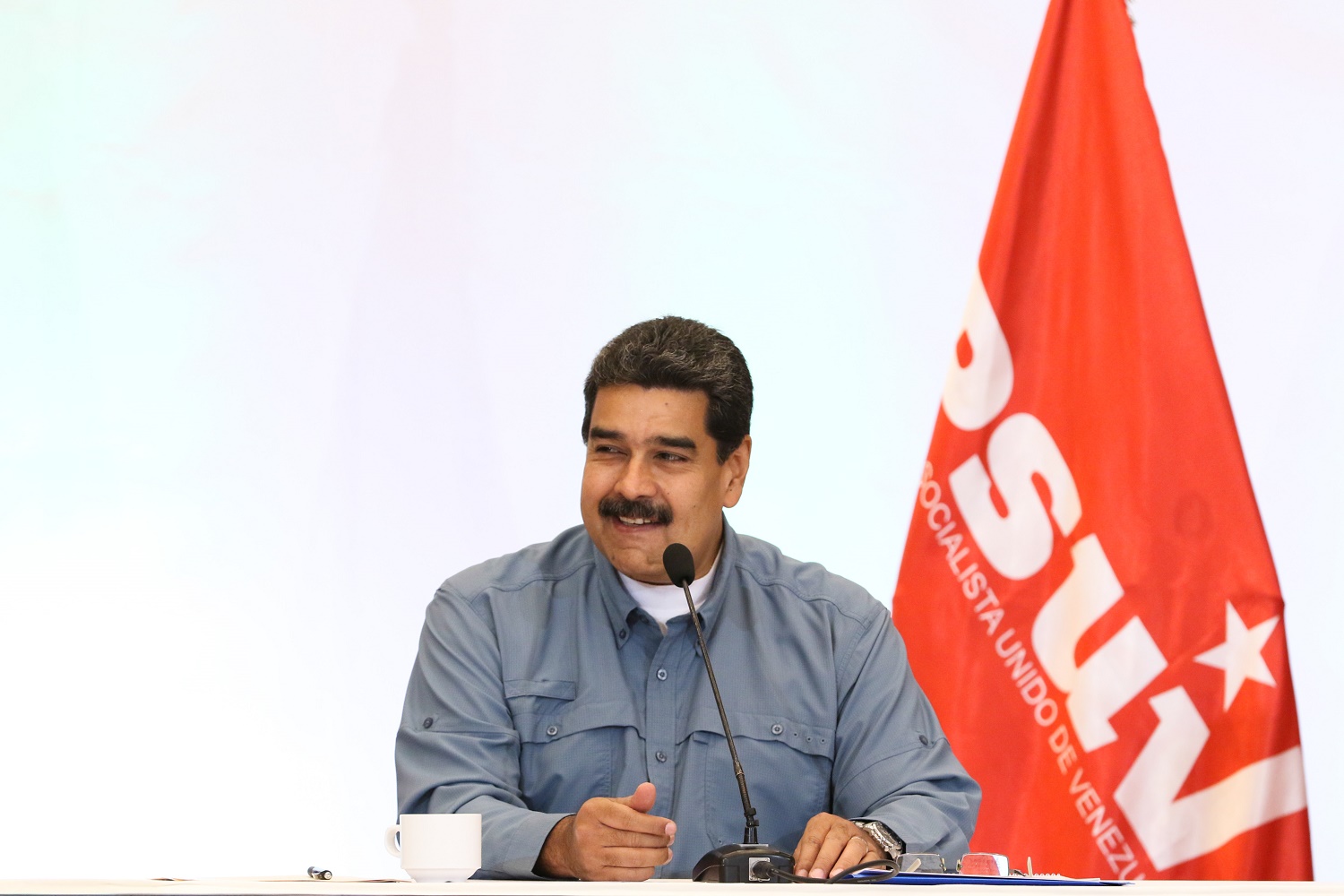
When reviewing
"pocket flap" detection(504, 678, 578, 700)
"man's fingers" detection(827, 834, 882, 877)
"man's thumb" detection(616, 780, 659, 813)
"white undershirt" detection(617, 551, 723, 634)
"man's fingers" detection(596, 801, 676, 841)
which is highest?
"white undershirt" detection(617, 551, 723, 634)

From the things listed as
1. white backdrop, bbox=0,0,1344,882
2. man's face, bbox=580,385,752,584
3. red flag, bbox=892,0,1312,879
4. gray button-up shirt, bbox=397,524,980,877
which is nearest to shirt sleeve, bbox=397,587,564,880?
gray button-up shirt, bbox=397,524,980,877

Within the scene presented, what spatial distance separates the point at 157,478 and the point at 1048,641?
1892 mm

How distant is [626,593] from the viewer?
2.28 metres

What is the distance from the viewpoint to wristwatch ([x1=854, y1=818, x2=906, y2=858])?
6.10 ft

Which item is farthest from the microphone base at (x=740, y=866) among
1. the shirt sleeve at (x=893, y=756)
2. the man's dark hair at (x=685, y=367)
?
the man's dark hair at (x=685, y=367)

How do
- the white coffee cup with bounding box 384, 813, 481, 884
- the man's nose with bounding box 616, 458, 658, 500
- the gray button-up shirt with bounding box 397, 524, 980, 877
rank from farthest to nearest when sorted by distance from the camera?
the man's nose with bounding box 616, 458, 658, 500, the gray button-up shirt with bounding box 397, 524, 980, 877, the white coffee cup with bounding box 384, 813, 481, 884

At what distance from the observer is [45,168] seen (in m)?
3.23

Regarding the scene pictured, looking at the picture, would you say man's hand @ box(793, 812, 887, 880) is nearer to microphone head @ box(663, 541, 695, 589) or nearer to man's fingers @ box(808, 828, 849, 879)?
man's fingers @ box(808, 828, 849, 879)

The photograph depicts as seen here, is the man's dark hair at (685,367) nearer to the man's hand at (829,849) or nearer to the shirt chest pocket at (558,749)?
the shirt chest pocket at (558,749)

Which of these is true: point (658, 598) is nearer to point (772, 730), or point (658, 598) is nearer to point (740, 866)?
point (772, 730)

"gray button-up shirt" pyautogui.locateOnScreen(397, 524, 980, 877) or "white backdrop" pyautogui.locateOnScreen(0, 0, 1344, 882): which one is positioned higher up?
"white backdrop" pyautogui.locateOnScreen(0, 0, 1344, 882)

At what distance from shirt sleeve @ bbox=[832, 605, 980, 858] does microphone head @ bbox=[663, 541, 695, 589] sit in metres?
0.42

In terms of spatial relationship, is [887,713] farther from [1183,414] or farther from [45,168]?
[45,168]

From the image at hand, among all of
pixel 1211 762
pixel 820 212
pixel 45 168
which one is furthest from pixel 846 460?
pixel 45 168
